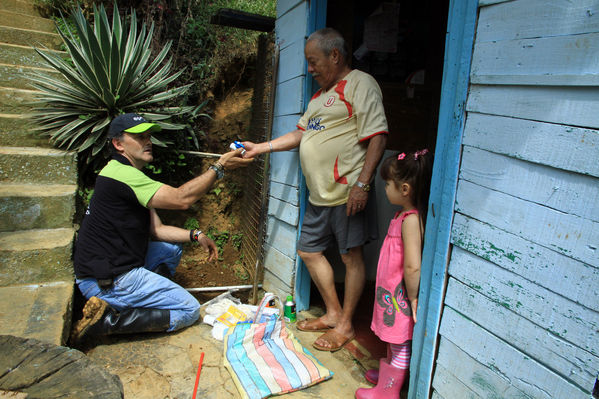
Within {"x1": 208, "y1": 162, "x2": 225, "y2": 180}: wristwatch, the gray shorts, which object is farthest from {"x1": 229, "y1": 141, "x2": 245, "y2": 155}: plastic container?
the gray shorts

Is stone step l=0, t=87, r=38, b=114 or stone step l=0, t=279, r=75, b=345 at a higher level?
stone step l=0, t=87, r=38, b=114

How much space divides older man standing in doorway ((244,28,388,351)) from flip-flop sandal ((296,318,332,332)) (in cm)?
15

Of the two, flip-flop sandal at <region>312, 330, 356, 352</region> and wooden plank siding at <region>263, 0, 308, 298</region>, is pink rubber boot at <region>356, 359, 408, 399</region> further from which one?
wooden plank siding at <region>263, 0, 308, 298</region>

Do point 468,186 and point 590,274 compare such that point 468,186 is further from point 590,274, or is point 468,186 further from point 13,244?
point 13,244

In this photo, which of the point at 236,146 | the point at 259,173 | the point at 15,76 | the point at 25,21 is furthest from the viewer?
the point at 25,21

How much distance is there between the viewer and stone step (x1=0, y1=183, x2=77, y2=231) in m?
3.13

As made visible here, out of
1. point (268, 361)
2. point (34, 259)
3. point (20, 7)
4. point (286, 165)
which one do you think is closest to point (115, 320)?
point (34, 259)

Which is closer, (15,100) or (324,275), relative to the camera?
(324,275)

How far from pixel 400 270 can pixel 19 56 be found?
5164 mm

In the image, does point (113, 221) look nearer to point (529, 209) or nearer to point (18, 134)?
point (18, 134)

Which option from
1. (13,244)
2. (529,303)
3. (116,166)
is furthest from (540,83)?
(13,244)

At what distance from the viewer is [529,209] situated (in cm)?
151

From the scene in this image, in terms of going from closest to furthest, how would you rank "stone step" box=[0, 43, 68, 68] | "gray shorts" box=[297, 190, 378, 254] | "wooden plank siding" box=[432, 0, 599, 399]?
1. "wooden plank siding" box=[432, 0, 599, 399]
2. "gray shorts" box=[297, 190, 378, 254]
3. "stone step" box=[0, 43, 68, 68]

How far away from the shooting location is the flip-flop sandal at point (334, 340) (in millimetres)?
2834
